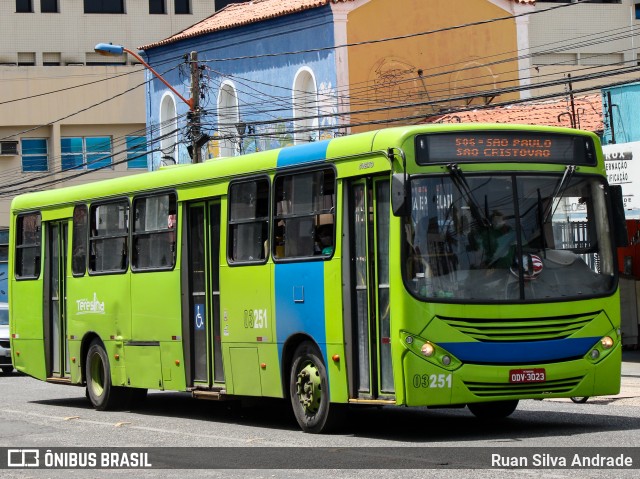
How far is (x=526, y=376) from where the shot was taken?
44.3 ft

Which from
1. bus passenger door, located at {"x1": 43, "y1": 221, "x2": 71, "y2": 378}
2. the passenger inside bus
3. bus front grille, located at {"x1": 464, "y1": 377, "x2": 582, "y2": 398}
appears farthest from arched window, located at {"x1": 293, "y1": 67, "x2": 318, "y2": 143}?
bus front grille, located at {"x1": 464, "y1": 377, "x2": 582, "y2": 398}

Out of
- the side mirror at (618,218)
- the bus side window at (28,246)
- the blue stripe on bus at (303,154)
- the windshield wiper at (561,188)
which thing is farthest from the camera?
the bus side window at (28,246)

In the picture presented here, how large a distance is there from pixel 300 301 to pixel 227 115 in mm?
29327

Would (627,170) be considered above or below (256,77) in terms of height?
below

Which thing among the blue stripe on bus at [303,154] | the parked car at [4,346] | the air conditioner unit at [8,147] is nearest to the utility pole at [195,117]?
the parked car at [4,346]

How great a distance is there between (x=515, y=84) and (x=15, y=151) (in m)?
21.9

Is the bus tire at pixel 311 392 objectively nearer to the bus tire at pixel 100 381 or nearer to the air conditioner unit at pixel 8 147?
the bus tire at pixel 100 381

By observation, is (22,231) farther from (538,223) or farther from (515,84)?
(515,84)

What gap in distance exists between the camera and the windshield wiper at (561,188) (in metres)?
14.0

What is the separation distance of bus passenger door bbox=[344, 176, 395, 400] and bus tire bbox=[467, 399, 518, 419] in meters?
2.03

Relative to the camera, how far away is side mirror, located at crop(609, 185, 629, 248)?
14367 millimetres

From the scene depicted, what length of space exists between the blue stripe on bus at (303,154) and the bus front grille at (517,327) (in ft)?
7.77

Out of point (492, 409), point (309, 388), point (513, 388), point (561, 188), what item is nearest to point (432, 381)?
point (513, 388)

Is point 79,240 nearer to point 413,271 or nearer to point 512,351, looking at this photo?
point 413,271
